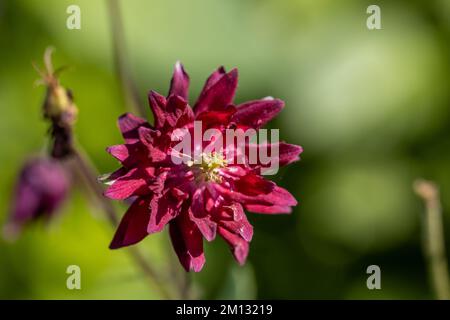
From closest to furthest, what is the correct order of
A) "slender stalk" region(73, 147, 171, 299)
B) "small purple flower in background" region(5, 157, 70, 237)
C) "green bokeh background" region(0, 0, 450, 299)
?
"slender stalk" region(73, 147, 171, 299), "small purple flower in background" region(5, 157, 70, 237), "green bokeh background" region(0, 0, 450, 299)

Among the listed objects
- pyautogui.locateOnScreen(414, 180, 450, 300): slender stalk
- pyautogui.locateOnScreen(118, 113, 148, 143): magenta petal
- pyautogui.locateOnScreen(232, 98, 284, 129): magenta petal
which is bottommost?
pyautogui.locateOnScreen(414, 180, 450, 300): slender stalk

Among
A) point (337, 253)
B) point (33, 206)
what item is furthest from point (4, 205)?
point (337, 253)

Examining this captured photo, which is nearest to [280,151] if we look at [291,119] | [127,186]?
[127,186]

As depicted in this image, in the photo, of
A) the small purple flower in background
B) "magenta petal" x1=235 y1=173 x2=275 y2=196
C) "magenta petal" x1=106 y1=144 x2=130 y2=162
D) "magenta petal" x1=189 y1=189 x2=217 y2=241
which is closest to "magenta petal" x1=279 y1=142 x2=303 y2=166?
"magenta petal" x1=235 y1=173 x2=275 y2=196

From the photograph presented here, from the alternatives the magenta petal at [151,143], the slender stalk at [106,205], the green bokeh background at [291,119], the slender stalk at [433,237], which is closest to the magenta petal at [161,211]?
the magenta petal at [151,143]

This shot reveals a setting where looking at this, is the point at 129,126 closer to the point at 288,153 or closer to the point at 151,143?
the point at 151,143

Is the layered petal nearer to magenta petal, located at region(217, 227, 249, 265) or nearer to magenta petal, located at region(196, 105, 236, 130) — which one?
magenta petal, located at region(217, 227, 249, 265)

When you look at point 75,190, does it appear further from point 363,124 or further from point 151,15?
point 363,124
